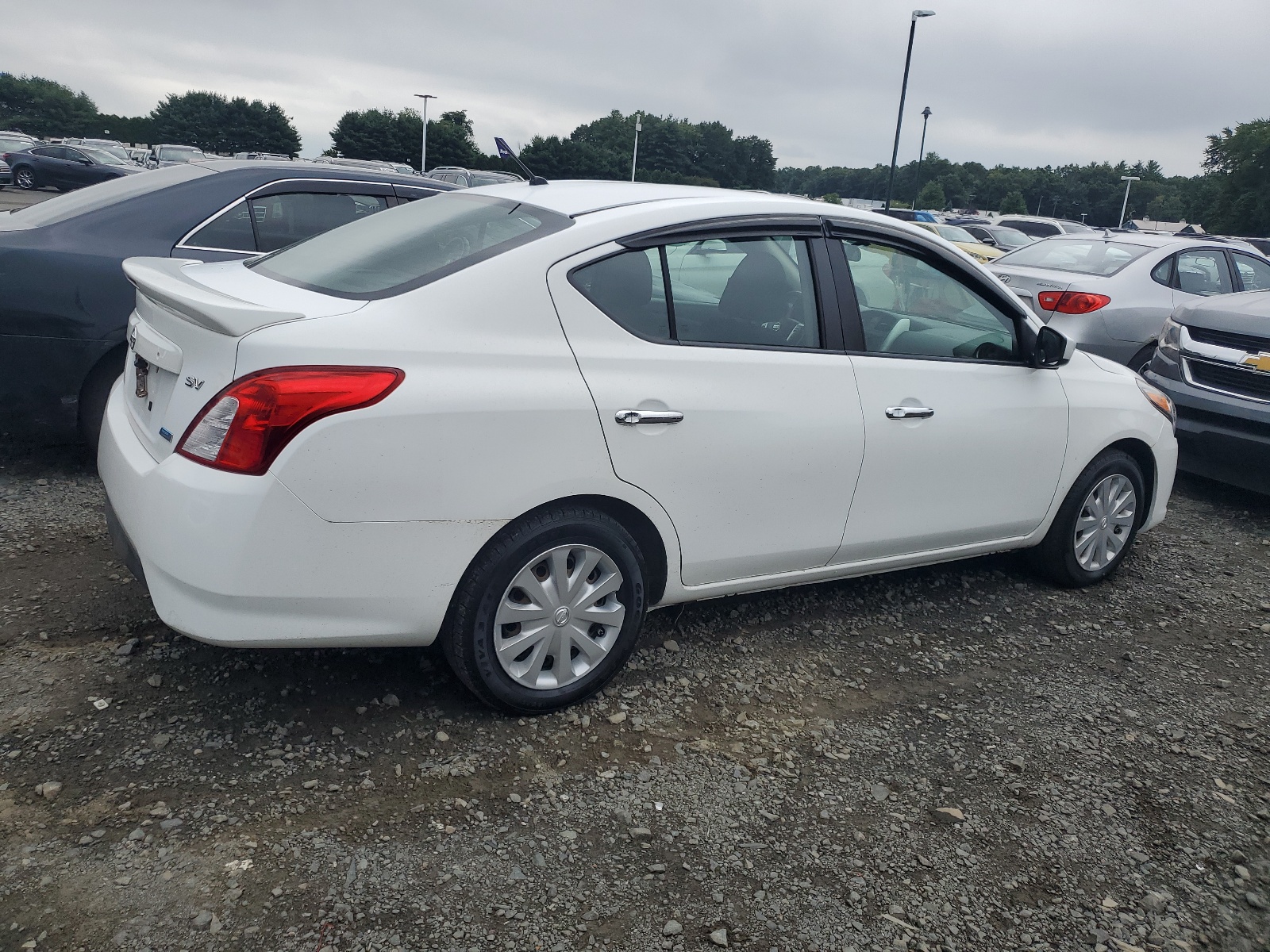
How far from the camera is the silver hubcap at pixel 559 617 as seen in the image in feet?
9.73

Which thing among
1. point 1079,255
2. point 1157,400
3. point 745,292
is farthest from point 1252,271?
point 745,292

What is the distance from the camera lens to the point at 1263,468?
5867mm

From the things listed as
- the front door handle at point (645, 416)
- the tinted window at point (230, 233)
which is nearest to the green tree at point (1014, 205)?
the tinted window at point (230, 233)

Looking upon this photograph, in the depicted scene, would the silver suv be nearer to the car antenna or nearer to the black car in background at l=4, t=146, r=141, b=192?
the black car in background at l=4, t=146, r=141, b=192

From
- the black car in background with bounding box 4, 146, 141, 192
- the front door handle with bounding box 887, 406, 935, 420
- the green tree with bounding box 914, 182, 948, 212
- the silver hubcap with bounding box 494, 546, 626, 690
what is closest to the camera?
the silver hubcap with bounding box 494, 546, 626, 690

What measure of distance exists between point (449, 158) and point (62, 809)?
2566 inches

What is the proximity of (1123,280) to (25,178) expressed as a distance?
31363mm

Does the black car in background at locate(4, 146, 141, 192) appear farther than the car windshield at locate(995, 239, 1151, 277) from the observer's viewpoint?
Yes

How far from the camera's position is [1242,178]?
56938 mm

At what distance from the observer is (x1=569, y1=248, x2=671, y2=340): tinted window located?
119 inches

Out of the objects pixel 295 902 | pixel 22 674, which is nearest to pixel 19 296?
pixel 22 674

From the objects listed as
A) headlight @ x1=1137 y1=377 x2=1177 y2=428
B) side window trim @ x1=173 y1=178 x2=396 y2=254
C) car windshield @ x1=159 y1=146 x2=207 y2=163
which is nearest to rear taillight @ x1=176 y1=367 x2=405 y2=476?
side window trim @ x1=173 y1=178 x2=396 y2=254

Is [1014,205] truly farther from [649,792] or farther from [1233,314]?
[649,792]

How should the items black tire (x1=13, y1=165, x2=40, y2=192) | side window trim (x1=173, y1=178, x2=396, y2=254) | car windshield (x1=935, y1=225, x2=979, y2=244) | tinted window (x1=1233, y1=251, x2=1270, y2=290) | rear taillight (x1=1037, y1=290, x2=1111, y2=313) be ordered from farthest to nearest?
1. black tire (x1=13, y1=165, x2=40, y2=192)
2. car windshield (x1=935, y1=225, x2=979, y2=244)
3. tinted window (x1=1233, y1=251, x2=1270, y2=290)
4. rear taillight (x1=1037, y1=290, x2=1111, y2=313)
5. side window trim (x1=173, y1=178, x2=396, y2=254)
